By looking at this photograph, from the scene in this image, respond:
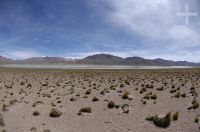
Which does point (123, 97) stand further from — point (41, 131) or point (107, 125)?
point (41, 131)

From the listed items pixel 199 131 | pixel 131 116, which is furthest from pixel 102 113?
pixel 199 131

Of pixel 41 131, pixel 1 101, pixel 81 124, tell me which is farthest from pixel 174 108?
pixel 1 101

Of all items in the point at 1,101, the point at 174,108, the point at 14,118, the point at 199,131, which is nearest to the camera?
the point at 199,131

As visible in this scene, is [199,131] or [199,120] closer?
[199,131]

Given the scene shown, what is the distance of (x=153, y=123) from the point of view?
12.5m

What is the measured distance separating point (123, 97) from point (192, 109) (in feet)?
20.2

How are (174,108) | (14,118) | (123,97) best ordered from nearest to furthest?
(14,118) < (174,108) < (123,97)

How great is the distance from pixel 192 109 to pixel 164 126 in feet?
14.4

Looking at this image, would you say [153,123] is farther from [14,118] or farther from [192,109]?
[14,118]

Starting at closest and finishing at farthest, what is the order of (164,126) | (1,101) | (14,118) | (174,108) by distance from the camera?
(164,126)
(14,118)
(174,108)
(1,101)

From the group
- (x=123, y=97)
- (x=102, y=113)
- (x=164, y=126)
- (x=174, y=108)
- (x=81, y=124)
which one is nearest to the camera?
(x=164, y=126)

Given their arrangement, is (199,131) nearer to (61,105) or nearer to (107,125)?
(107,125)

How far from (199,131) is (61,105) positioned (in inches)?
362

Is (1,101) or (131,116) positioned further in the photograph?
(1,101)
